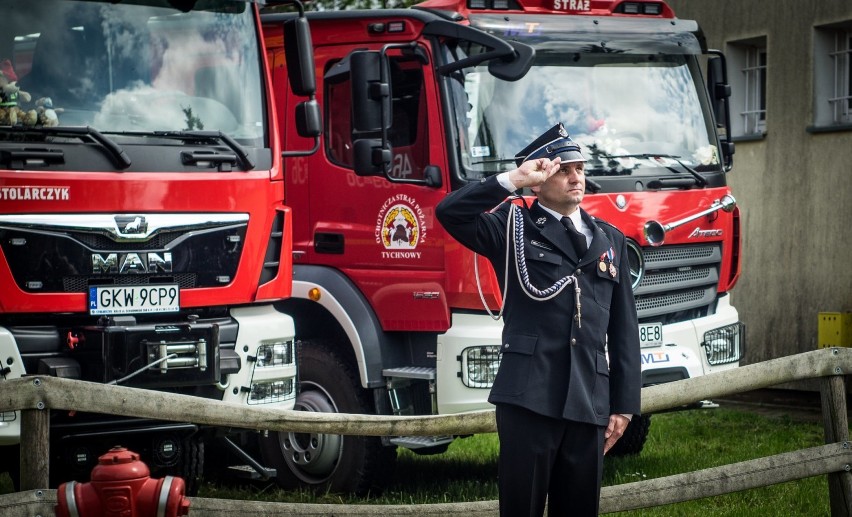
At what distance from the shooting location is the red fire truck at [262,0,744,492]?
8711 millimetres

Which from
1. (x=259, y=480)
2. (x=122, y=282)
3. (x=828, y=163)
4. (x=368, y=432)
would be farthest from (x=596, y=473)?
(x=828, y=163)

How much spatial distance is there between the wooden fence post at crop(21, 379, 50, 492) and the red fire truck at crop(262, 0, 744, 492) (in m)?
3.15

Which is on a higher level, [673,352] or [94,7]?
[94,7]

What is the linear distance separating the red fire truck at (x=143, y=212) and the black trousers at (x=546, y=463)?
9.52 feet

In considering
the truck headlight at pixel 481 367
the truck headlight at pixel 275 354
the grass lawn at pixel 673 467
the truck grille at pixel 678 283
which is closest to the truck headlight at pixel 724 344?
the truck grille at pixel 678 283

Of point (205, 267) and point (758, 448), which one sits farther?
point (758, 448)

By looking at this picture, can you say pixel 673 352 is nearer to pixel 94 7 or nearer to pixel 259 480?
pixel 259 480

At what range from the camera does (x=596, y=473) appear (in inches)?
205

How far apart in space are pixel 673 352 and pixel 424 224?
182 centimetres

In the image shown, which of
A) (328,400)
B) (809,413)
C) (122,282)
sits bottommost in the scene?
(809,413)

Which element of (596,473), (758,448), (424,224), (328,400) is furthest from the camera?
(758,448)

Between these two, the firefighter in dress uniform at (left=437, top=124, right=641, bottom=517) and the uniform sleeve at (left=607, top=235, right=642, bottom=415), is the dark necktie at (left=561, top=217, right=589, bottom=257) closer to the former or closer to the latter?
the firefighter in dress uniform at (left=437, top=124, right=641, bottom=517)

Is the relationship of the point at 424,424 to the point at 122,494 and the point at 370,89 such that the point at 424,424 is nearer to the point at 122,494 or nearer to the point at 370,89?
the point at 122,494

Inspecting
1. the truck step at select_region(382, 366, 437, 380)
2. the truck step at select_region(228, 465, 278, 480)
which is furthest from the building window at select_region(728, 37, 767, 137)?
the truck step at select_region(228, 465, 278, 480)
